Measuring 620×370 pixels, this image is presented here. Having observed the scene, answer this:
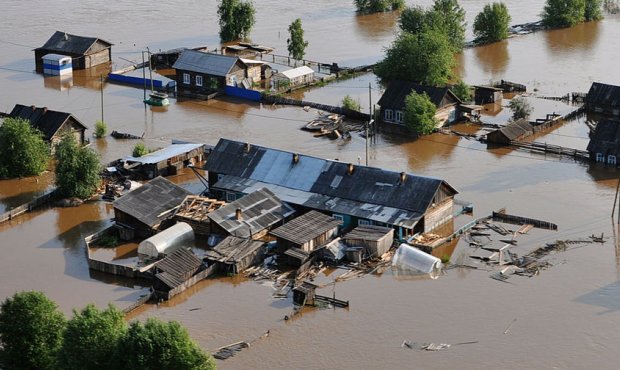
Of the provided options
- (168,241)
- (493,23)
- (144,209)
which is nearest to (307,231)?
(168,241)

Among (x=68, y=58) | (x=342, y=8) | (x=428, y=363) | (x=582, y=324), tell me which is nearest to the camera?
(x=428, y=363)

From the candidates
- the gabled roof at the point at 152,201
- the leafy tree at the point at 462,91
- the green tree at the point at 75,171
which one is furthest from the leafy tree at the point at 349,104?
the green tree at the point at 75,171

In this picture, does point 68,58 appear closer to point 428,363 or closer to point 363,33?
point 363,33

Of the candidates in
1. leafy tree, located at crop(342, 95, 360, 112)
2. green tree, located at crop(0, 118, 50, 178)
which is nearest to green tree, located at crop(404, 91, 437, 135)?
leafy tree, located at crop(342, 95, 360, 112)

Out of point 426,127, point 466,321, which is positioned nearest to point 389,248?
point 466,321

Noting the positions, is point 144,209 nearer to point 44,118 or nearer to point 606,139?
point 44,118

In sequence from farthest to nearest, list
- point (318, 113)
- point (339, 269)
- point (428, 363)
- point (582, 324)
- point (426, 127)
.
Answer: point (318, 113) → point (426, 127) → point (339, 269) → point (582, 324) → point (428, 363)

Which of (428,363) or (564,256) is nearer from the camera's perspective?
(428,363)

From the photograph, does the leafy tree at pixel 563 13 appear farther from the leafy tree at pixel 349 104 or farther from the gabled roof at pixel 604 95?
the leafy tree at pixel 349 104
